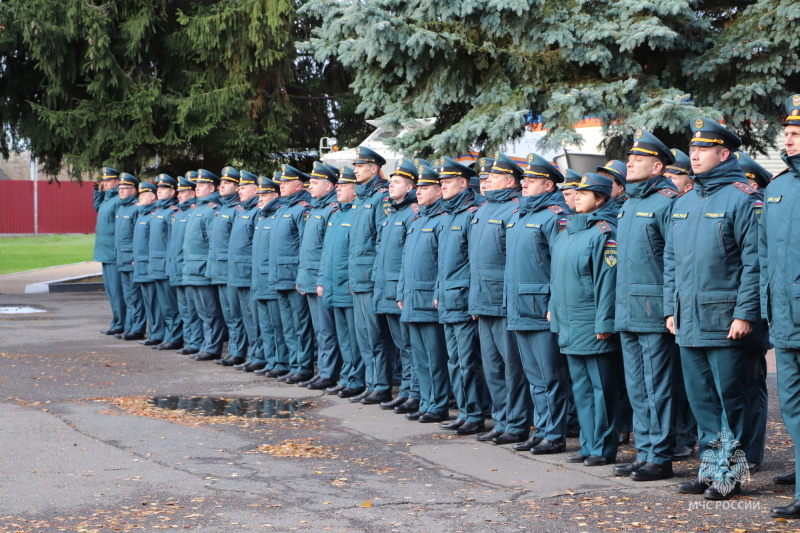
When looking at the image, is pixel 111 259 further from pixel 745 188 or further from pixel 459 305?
pixel 745 188

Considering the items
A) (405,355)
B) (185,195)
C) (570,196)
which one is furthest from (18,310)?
(570,196)

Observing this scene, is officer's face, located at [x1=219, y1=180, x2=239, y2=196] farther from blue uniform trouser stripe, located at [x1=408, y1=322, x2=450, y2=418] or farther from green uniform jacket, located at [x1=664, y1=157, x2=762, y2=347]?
green uniform jacket, located at [x1=664, y1=157, x2=762, y2=347]

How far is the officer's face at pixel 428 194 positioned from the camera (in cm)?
920

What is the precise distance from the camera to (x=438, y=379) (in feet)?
30.0

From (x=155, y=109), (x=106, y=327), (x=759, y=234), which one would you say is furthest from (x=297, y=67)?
(x=759, y=234)

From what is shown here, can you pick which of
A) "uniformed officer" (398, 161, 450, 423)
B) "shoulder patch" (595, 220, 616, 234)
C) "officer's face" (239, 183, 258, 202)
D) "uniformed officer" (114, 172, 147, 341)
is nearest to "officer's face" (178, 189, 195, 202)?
"uniformed officer" (114, 172, 147, 341)

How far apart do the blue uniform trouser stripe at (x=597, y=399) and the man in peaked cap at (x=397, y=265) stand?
7.73ft

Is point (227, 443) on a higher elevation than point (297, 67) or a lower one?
lower

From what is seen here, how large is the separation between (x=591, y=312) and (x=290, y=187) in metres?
5.27

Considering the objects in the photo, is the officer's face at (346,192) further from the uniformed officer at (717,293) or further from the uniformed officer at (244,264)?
the uniformed officer at (717,293)

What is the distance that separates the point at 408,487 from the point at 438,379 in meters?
2.52

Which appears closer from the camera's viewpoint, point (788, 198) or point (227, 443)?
point (788, 198)

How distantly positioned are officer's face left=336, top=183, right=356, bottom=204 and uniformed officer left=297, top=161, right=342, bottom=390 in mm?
221

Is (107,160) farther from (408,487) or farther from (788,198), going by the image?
(788,198)
